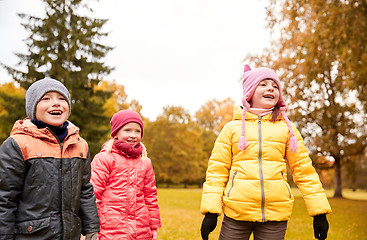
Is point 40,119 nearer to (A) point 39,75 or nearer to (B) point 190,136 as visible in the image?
(A) point 39,75

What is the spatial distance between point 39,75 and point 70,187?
728 inches

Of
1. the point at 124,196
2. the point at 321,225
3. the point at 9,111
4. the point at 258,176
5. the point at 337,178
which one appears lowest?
the point at 337,178

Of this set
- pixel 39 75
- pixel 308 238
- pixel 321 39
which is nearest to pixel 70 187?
pixel 308 238

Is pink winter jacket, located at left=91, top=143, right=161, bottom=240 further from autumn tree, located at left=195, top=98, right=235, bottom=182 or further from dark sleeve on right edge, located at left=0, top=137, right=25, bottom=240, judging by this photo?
autumn tree, located at left=195, top=98, right=235, bottom=182

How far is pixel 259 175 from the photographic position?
3.10 metres

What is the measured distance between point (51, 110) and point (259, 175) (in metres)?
1.77

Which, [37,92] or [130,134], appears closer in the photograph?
[37,92]

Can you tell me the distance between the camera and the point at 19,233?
2.39 meters

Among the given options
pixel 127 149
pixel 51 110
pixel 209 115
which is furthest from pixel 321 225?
pixel 209 115

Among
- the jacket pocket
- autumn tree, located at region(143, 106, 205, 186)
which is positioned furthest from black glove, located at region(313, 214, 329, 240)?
autumn tree, located at region(143, 106, 205, 186)

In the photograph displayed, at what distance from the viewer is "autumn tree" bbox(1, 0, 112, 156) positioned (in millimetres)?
19531

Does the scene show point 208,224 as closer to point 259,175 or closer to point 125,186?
point 259,175

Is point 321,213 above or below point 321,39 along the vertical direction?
below

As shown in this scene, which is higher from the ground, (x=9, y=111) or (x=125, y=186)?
(x=9, y=111)
